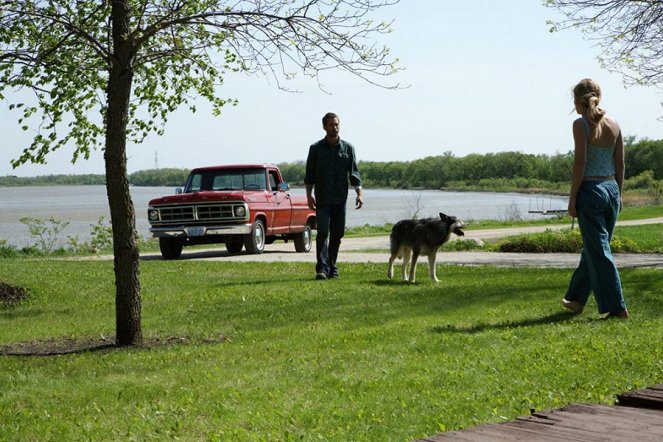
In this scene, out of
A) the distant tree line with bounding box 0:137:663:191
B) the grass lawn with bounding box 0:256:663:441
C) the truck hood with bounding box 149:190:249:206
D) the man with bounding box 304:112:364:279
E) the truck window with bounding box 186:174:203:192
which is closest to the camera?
the grass lawn with bounding box 0:256:663:441

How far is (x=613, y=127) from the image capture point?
944 centimetres

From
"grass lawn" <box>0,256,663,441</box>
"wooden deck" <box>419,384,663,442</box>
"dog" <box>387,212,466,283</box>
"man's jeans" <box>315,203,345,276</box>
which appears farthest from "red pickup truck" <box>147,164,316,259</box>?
"wooden deck" <box>419,384,663,442</box>

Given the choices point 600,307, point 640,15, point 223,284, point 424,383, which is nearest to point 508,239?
point 640,15

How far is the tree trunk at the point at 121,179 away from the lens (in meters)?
8.92

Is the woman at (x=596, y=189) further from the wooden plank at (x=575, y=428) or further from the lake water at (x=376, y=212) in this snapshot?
the lake water at (x=376, y=212)

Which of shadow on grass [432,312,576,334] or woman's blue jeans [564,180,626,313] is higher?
woman's blue jeans [564,180,626,313]

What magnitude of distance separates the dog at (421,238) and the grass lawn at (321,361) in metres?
0.71

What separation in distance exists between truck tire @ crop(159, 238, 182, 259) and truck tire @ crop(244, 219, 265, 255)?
57.2 inches

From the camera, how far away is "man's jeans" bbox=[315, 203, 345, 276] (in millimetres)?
14125

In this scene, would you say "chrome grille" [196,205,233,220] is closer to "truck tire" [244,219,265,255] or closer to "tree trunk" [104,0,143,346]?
"truck tire" [244,219,265,255]

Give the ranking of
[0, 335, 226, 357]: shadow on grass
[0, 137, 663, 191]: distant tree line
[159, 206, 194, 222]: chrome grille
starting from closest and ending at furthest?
[0, 335, 226, 357]: shadow on grass → [159, 206, 194, 222]: chrome grille → [0, 137, 663, 191]: distant tree line

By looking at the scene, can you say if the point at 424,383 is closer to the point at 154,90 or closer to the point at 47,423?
the point at 47,423

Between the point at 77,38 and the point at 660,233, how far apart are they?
17890 mm

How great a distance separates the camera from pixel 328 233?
14.3m
